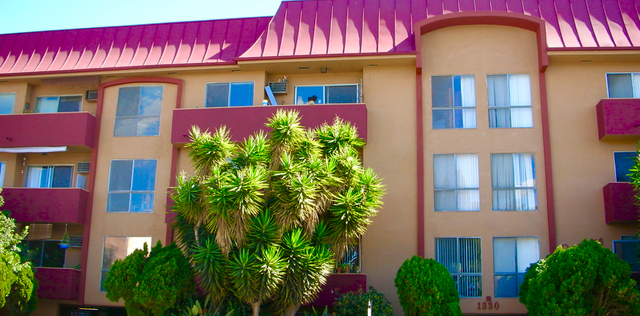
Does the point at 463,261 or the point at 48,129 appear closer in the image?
the point at 463,261

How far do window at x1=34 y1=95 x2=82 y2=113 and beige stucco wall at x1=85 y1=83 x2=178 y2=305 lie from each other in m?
1.85

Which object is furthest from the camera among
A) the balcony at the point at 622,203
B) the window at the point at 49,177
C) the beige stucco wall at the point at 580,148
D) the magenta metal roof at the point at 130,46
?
the window at the point at 49,177

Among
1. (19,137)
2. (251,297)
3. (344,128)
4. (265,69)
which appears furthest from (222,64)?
(251,297)

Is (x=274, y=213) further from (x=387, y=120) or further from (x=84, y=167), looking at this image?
(x=84, y=167)

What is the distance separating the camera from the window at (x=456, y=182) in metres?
21.2

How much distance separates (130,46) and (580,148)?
1654 centimetres

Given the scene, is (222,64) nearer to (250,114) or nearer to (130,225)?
(250,114)

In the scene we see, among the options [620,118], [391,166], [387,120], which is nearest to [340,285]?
[391,166]

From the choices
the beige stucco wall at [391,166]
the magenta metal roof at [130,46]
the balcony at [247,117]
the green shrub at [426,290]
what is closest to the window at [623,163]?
the beige stucco wall at [391,166]

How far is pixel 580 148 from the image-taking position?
2117 centimetres

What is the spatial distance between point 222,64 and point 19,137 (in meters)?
7.79

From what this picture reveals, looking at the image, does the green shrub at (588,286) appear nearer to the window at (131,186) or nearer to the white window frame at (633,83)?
the white window frame at (633,83)

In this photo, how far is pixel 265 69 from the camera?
75.9 feet

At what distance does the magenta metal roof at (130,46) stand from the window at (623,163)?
1325cm
